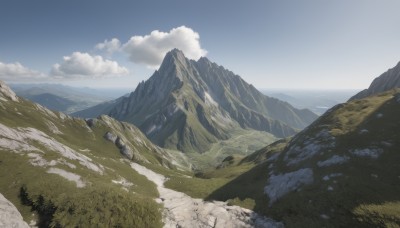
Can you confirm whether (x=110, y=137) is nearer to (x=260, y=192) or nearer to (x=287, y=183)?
(x=260, y=192)

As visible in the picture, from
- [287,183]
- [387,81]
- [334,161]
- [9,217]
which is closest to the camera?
[9,217]

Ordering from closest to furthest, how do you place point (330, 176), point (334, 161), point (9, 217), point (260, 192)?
point (9, 217) < point (330, 176) < point (334, 161) < point (260, 192)

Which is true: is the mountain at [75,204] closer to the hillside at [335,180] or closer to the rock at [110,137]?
the hillside at [335,180]

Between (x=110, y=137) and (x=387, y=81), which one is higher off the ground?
(x=387, y=81)

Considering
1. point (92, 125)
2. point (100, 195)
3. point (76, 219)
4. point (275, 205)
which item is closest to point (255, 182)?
point (275, 205)

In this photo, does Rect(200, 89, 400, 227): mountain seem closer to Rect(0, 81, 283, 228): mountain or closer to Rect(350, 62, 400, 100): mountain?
Rect(0, 81, 283, 228): mountain

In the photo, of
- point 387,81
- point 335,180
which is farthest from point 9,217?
point 387,81

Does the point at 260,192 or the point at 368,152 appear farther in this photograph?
the point at 260,192
